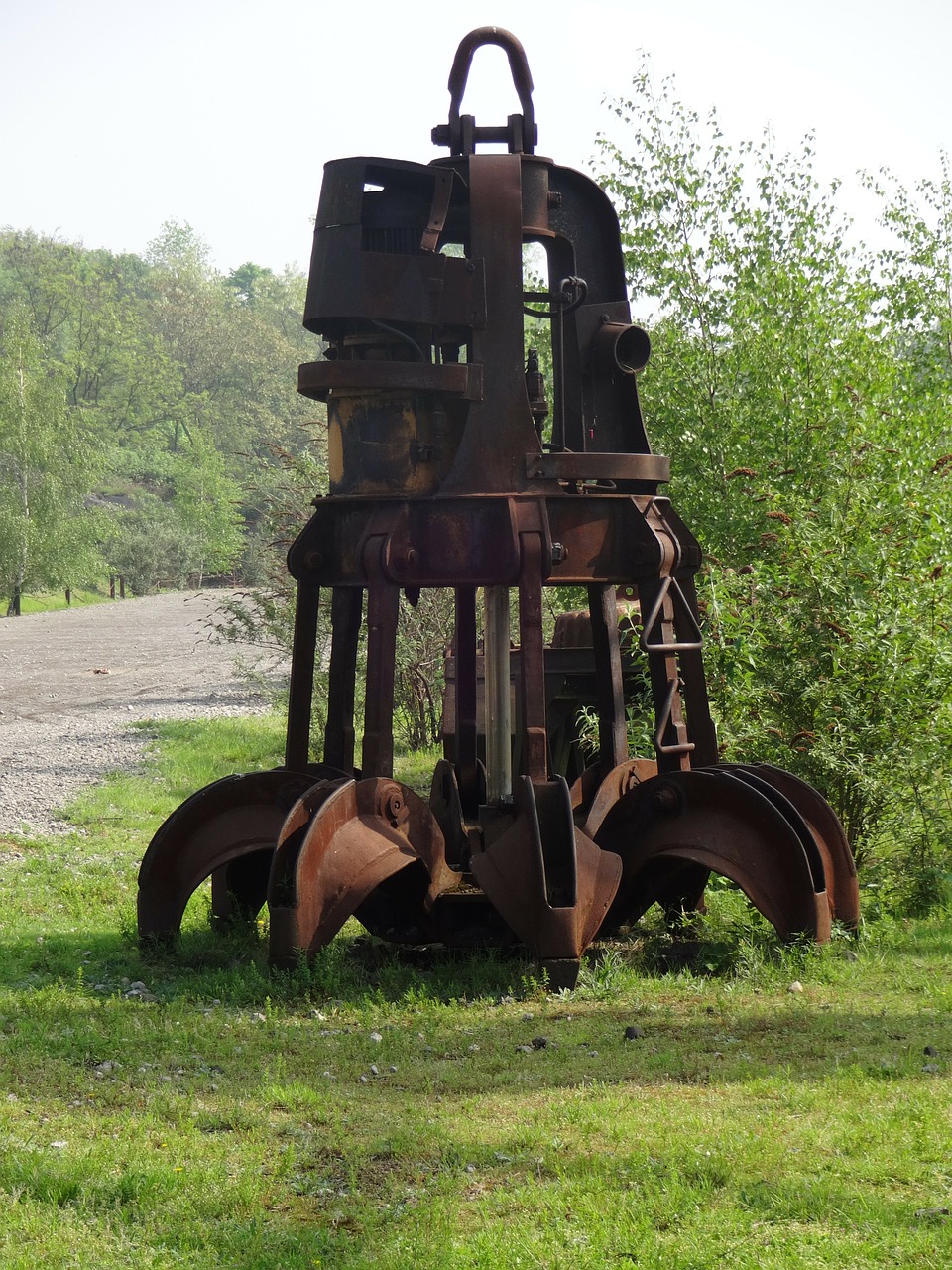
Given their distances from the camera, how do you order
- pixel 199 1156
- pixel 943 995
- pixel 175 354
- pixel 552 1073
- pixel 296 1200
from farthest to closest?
pixel 175 354
pixel 943 995
pixel 552 1073
pixel 199 1156
pixel 296 1200

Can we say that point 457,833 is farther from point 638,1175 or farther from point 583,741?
point 638,1175

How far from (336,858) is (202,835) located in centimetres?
111

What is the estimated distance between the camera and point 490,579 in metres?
6.95

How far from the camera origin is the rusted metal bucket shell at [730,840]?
6617 millimetres

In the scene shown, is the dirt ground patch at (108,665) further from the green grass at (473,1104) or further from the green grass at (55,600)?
the green grass at (55,600)

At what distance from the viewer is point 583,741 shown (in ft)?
33.3

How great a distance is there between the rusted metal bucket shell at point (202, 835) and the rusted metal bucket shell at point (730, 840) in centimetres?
172

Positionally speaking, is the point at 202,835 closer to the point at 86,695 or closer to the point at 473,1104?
the point at 473,1104

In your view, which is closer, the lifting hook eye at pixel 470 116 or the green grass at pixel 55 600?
the lifting hook eye at pixel 470 116

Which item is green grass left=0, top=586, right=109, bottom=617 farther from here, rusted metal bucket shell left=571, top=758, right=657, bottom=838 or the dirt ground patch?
rusted metal bucket shell left=571, top=758, right=657, bottom=838

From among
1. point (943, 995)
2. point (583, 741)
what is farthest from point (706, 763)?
point (583, 741)

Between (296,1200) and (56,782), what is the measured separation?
408 inches

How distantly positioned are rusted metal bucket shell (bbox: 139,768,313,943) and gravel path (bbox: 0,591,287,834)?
427cm

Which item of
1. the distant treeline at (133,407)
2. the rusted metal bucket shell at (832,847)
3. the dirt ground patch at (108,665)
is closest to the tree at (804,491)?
the rusted metal bucket shell at (832,847)
